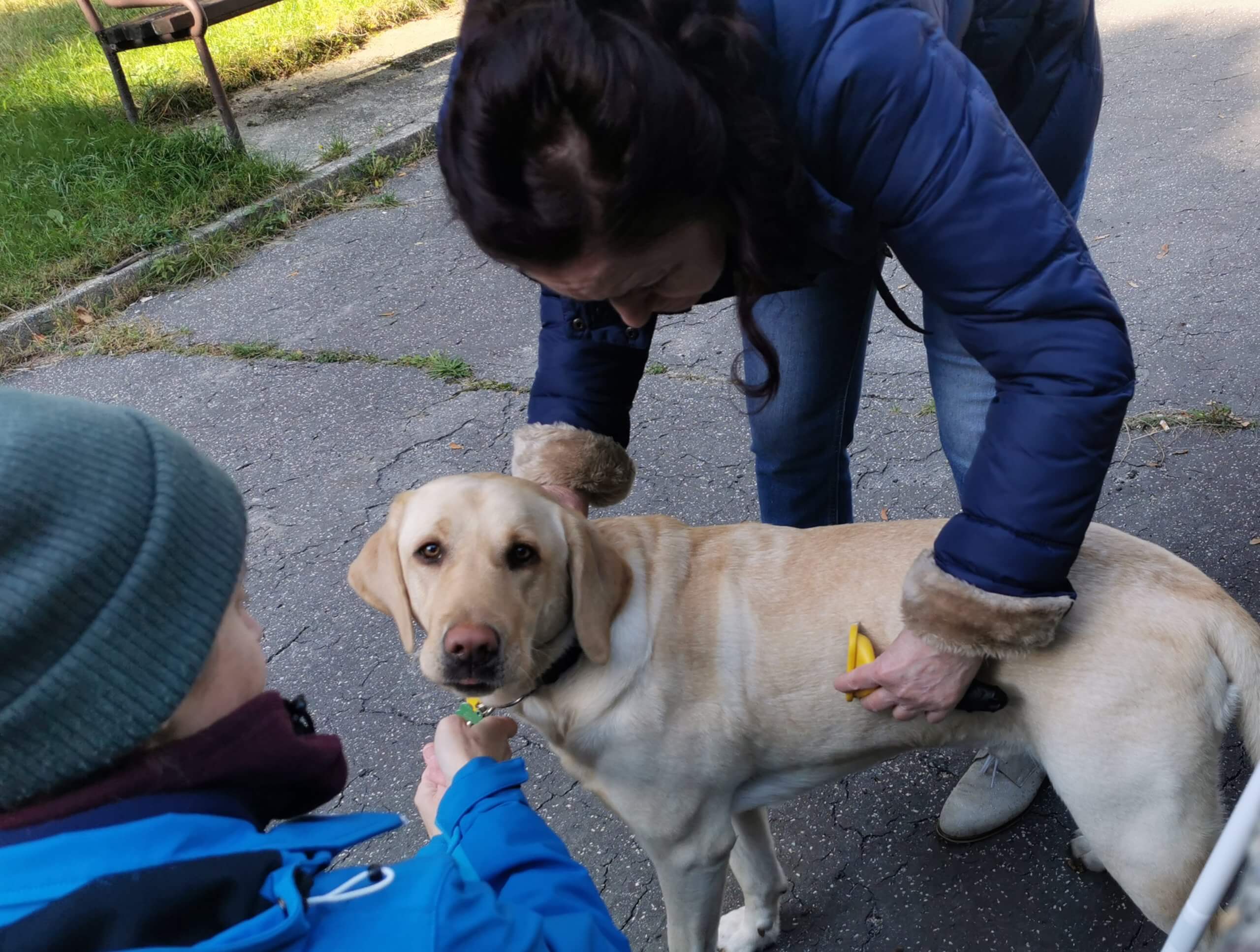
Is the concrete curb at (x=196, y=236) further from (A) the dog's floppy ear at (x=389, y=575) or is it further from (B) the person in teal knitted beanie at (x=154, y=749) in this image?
(B) the person in teal knitted beanie at (x=154, y=749)

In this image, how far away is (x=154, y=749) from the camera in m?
1.08

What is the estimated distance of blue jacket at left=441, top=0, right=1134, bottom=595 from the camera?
1.45 meters

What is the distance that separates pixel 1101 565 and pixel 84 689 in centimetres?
168

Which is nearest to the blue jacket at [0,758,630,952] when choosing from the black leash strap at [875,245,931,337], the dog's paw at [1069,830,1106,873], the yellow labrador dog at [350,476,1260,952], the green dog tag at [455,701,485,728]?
the yellow labrador dog at [350,476,1260,952]

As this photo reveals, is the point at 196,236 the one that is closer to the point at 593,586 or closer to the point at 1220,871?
the point at 593,586

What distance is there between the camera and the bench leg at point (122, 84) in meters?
6.58

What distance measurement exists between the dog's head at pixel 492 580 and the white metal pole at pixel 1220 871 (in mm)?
1045

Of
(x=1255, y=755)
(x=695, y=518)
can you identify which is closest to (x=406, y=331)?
(x=695, y=518)

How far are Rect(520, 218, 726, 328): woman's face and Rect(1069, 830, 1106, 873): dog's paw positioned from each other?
1570mm

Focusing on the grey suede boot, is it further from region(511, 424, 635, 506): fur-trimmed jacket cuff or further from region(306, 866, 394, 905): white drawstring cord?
region(306, 866, 394, 905): white drawstring cord

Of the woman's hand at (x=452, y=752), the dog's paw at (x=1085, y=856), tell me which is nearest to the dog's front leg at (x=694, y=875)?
the woman's hand at (x=452, y=752)

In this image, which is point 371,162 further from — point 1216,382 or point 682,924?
point 682,924

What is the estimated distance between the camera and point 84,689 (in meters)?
0.97

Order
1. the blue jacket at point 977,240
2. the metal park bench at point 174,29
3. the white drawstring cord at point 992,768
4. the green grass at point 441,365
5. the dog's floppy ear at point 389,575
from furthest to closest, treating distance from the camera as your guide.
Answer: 1. the metal park bench at point 174,29
2. the green grass at point 441,365
3. the white drawstring cord at point 992,768
4. the dog's floppy ear at point 389,575
5. the blue jacket at point 977,240
